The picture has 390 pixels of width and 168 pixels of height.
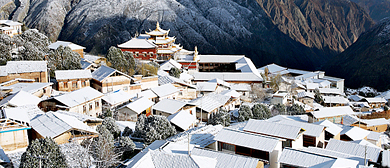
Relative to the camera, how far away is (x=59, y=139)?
17.9m

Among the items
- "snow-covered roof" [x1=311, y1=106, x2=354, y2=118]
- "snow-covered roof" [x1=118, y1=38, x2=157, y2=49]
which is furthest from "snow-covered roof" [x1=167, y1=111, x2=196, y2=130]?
"snow-covered roof" [x1=118, y1=38, x2=157, y2=49]

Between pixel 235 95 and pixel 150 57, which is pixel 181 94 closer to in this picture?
pixel 235 95

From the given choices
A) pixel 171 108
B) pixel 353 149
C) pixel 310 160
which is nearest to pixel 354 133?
pixel 353 149

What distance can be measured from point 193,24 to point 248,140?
9934 centimetres

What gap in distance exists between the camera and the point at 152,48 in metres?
53.4

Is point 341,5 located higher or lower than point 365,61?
higher

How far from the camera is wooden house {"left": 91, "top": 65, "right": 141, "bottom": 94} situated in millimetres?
32531

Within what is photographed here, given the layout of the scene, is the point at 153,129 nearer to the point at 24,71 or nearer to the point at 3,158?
the point at 3,158

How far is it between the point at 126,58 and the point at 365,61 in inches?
3192

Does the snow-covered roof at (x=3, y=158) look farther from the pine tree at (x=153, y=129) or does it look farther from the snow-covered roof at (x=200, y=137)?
the snow-covered roof at (x=200, y=137)

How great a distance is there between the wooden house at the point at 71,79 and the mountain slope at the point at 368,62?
2984 inches

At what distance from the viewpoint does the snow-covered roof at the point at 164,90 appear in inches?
1325

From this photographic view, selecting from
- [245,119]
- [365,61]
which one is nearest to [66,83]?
[245,119]

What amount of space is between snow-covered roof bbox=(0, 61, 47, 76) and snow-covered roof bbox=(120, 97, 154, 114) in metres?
8.36
